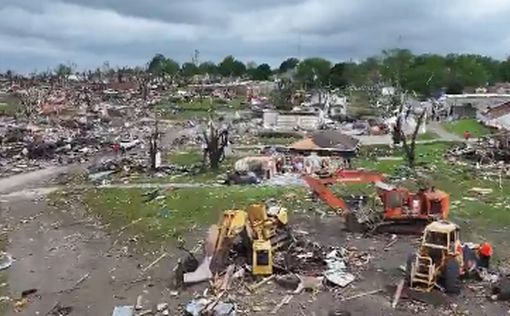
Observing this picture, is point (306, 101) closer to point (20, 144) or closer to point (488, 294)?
point (20, 144)

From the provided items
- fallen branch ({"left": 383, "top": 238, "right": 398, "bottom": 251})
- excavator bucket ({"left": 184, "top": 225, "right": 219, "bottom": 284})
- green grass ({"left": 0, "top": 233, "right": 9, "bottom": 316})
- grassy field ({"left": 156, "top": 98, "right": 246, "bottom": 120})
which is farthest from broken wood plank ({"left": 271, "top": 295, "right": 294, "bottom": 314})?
grassy field ({"left": 156, "top": 98, "right": 246, "bottom": 120})

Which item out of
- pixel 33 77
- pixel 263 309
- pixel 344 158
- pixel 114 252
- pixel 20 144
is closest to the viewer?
pixel 263 309

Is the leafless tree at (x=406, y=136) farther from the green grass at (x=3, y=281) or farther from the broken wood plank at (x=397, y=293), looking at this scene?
the green grass at (x=3, y=281)

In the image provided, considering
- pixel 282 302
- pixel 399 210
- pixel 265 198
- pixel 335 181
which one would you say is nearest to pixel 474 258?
pixel 399 210

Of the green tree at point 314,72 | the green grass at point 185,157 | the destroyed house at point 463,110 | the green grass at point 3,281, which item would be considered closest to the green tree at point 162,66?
the green tree at point 314,72

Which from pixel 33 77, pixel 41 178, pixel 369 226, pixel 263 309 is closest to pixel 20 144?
pixel 41 178
